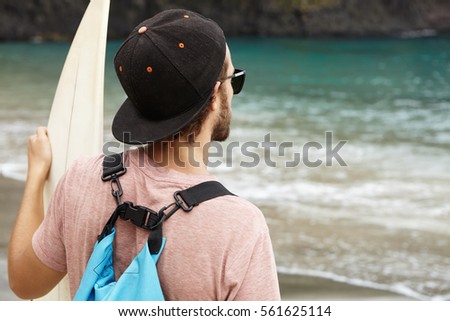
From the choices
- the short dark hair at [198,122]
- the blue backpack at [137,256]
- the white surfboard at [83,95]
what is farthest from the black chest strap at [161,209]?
the white surfboard at [83,95]

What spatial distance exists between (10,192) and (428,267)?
9.69 ft

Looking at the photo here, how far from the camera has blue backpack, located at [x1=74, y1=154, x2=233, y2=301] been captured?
1.13 m

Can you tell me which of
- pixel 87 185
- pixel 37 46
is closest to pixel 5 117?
pixel 87 185

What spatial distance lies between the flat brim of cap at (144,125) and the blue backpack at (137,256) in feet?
0.20

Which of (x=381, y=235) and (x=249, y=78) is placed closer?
(x=381, y=235)

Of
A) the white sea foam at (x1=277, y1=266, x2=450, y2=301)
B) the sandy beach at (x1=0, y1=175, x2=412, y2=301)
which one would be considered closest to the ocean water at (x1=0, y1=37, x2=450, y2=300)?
the white sea foam at (x1=277, y1=266, x2=450, y2=301)

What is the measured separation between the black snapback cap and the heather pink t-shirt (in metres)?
0.08

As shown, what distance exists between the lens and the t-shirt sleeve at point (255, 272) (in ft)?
3.65

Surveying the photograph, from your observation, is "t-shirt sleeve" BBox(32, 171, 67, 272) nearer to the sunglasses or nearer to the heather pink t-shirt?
the heather pink t-shirt

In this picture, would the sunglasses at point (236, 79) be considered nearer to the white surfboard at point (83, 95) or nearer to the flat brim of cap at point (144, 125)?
the flat brim of cap at point (144, 125)

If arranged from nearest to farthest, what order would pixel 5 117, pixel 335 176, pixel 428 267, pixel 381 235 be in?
pixel 428 267
pixel 381 235
pixel 335 176
pixel 5 117

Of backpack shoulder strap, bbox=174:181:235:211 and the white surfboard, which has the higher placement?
backpack shoulder strap, bbox=174:181:235:211

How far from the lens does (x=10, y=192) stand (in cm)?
556
